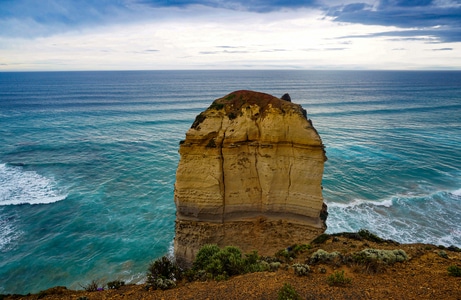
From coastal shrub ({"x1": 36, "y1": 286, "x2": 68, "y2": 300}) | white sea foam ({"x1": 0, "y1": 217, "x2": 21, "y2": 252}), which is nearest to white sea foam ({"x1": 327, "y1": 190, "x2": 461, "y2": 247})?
coastal shrub ({"x1": 36, "y1": 286, "x2": 68, "y2": 300})

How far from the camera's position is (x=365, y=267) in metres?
12.0

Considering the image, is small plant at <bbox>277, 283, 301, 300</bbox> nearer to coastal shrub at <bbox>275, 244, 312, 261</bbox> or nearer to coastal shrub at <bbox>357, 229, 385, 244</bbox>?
coastal shrub at <bbox>275, 244, 312, 261</bbox>

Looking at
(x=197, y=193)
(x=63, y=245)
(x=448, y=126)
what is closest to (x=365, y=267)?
(x=197, y=193)

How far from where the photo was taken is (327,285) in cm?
1084

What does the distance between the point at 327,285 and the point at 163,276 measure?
254 inches

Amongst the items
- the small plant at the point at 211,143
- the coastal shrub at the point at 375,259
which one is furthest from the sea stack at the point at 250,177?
the coastal shrub at the point at 375,259

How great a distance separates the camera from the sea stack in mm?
15820

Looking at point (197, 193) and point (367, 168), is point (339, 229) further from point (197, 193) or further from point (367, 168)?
point (367, 168)

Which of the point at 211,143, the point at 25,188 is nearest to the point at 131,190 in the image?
the point at 25,188

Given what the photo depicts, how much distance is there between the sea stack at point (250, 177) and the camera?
15.8 m

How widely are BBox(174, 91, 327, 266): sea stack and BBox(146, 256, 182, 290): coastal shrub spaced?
10.5 feet

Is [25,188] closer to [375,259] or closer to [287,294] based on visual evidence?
[287,294]

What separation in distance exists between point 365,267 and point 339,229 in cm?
1222

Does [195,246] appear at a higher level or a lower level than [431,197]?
higher
